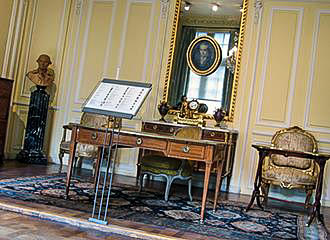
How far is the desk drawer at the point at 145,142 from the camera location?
3537mm

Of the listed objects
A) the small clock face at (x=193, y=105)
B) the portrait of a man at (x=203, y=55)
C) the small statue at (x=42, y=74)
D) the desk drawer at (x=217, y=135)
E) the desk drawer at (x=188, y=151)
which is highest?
the portrait of a man at (x=203, y=55)

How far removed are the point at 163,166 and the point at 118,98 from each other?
1372 mm

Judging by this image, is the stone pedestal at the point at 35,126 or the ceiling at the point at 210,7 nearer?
the ceiling at the point at 210,7

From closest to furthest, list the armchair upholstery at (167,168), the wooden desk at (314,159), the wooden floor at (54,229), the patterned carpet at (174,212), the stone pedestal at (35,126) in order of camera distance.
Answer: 1. the wooden floor at (54,229)
2. the patterned carpet at (174,212)
3. the wooden desk at (314,159)
4. the armchair upholstery at (167,168)
5. the stone pedestal at (35,126)

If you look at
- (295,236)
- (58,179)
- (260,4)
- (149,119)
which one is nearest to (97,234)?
(295,236)

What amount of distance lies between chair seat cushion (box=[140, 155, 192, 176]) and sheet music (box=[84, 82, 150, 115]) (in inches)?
52.4

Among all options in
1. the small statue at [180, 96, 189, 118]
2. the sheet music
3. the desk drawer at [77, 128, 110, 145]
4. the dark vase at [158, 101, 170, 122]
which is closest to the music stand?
the sheet music

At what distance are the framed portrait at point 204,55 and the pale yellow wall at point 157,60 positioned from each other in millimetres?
388

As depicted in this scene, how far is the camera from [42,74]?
20.2 feet

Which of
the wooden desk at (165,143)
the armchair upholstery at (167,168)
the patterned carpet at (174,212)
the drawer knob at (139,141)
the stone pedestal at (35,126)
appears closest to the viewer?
the patterned carpet at (174,212)

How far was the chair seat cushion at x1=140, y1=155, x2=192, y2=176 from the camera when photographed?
4281mm

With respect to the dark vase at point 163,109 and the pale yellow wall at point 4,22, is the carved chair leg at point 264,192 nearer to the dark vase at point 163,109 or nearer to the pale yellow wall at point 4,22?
the dark vase at point 163,109

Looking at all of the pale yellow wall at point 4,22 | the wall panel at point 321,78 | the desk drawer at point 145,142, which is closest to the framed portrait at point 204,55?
the wall panel at point 321,78

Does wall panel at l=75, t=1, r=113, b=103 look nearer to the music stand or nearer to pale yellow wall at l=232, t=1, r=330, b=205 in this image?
pale yellow wall at l=232, t=1, r=330, b=205
